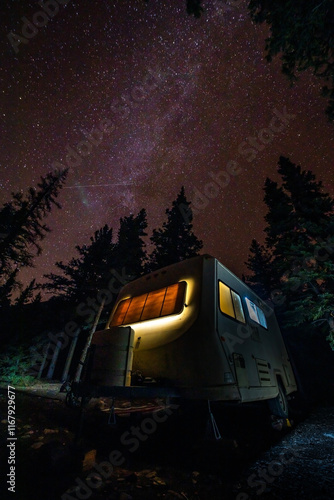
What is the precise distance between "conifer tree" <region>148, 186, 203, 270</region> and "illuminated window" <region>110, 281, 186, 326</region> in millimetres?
11266

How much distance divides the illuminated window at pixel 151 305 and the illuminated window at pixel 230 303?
858 mm

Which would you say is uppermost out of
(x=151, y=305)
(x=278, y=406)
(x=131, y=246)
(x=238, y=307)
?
(x=131, y=246)

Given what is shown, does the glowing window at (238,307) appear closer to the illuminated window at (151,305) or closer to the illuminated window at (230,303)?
the illuminated window at (230,303)

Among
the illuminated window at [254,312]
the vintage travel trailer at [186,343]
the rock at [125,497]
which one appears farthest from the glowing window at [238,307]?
the rock at [125,497]

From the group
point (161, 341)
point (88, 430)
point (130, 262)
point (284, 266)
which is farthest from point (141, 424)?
point (130, 262)

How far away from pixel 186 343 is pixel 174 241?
48.2ft

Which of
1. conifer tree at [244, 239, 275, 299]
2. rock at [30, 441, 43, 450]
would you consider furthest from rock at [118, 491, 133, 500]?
conifer tree at [244, 239, 275, 299]

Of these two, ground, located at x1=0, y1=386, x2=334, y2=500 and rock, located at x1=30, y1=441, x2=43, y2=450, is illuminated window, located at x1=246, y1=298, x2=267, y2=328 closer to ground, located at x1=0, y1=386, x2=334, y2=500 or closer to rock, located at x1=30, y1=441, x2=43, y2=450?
ground, located at x1=0, y1=386, x2=334, y2=500

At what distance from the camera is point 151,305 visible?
5102 millimetres

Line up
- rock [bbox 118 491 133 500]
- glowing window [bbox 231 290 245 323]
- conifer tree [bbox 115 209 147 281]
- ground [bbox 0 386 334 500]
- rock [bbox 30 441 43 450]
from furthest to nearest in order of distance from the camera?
conifer tree [bbox 115 209 147 281], glowing window [bbox 231 290 245 323], rock [bbox 30 441 43 450], ground [bbox 0 386 334 500], rock [bbox 118 491 133 500]

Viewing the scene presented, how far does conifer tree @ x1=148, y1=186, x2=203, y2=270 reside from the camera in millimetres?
17609

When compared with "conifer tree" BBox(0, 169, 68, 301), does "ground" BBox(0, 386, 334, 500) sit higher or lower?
lower

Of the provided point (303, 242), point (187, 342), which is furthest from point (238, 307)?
point (303, 242)

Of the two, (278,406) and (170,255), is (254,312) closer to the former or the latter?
(278,406)
